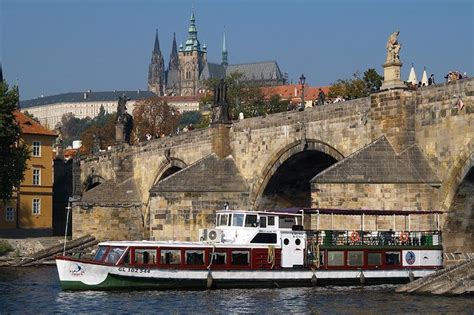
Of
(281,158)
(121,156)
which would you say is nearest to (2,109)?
(121,156)

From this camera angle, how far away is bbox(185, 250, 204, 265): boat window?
136ft

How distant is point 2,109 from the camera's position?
6525cm

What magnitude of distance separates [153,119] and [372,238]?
92.0m

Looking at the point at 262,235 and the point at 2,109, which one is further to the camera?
the point at 2,109

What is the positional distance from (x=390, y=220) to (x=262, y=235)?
5056mm

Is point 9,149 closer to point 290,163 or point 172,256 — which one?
point 290,163

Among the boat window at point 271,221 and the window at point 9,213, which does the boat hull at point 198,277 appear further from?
the window at point 9,213

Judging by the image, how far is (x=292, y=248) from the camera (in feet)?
139

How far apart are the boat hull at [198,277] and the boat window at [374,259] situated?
1.14 ft

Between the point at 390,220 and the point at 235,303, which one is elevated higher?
the point at 390,220

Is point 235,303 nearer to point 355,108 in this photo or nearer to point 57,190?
point 355,108

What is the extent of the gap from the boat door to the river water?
128 cm

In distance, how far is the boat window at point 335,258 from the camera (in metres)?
42.1

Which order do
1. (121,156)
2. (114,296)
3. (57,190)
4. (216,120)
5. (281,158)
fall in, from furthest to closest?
1. (57,190)
2. (121,156)
3. (216,120)
4. (281,158)
5. (114,296)
